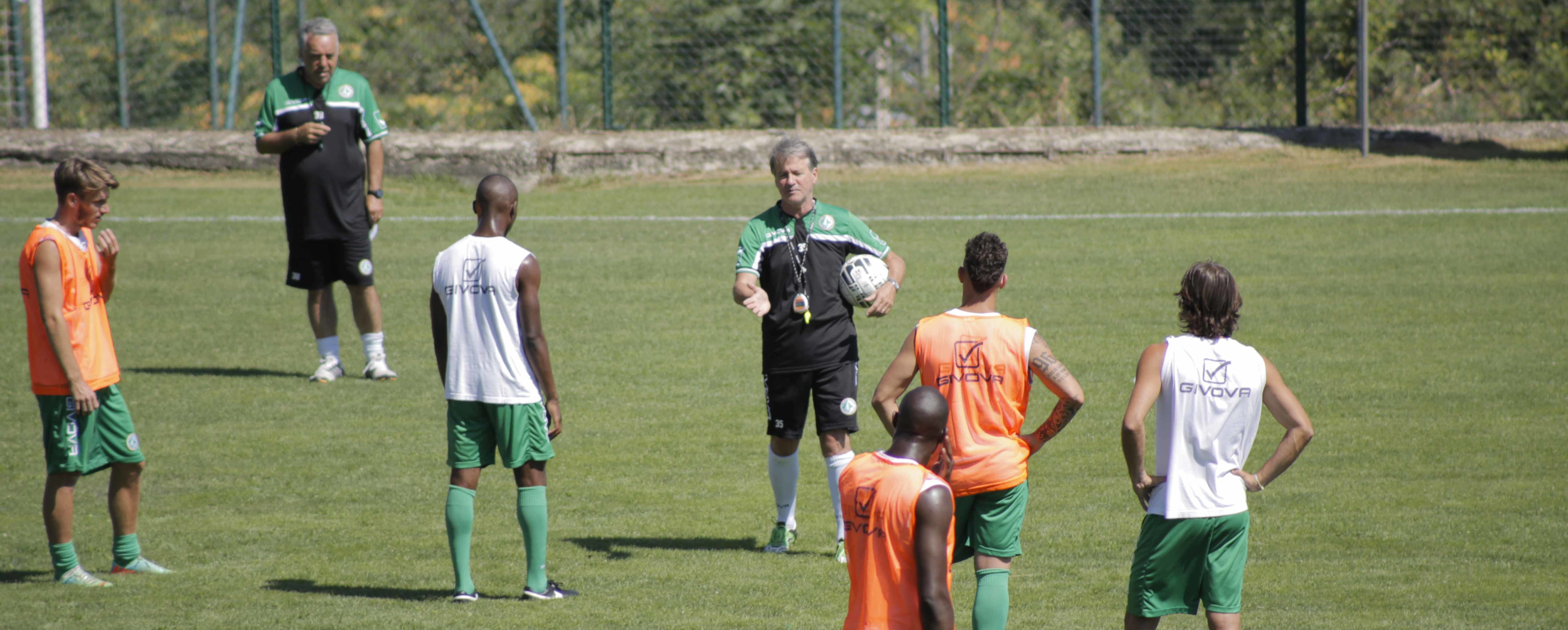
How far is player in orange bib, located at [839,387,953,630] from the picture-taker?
412 centimetres

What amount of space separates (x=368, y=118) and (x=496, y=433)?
19.1ft

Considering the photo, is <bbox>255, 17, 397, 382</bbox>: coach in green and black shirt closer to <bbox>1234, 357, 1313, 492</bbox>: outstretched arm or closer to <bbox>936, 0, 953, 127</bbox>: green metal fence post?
<bbox>1234, 357, 1313, 492</bbox>: outstretched arm

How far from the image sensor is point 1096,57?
20281 mm

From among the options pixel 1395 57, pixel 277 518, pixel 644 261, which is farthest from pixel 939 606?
pixel 1395 57

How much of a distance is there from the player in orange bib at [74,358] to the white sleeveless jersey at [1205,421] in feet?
14.8

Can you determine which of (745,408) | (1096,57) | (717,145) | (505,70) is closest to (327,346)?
(745,408)

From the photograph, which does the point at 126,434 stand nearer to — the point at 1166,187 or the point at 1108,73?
the point at 1166,187

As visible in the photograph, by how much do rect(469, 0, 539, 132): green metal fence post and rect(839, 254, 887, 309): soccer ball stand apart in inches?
611

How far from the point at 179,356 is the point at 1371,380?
9.61m

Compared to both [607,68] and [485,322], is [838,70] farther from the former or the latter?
[485,322]

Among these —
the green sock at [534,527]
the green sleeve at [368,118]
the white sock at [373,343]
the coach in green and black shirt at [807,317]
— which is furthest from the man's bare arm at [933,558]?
the green sleeve at [368,118]

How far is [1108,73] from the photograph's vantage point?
68.0ft

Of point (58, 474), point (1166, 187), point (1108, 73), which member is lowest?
point (58, 474)

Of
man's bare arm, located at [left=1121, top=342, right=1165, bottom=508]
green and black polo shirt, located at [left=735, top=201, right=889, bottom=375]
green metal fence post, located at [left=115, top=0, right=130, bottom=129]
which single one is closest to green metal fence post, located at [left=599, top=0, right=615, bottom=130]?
green metal fence post, located at [left=115, top=0, right=130, bottom=129]
